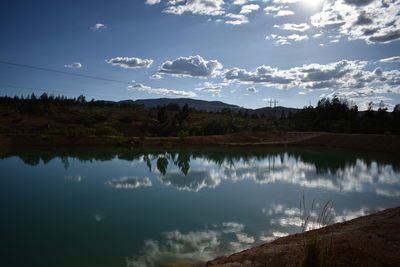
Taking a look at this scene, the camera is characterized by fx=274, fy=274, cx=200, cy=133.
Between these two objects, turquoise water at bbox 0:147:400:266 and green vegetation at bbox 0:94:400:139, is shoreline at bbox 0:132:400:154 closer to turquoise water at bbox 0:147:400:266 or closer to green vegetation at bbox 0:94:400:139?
green vegetation at bbox 0:94:400:139

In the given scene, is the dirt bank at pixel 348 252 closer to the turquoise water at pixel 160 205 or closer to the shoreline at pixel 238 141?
the turquoise water at pixel 160 205

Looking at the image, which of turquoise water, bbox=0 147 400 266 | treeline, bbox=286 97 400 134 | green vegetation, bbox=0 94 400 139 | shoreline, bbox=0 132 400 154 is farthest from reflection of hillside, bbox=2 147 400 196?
treeline, bbox=286 97 400 134

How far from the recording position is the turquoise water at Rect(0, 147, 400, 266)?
6.90 m

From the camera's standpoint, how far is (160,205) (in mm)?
10789

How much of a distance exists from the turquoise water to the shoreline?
11353 mm

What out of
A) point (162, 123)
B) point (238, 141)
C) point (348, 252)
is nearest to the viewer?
point (348, 252)

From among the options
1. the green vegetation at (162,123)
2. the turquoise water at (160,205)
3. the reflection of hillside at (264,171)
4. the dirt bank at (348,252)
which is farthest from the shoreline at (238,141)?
the dirt bank at (348,252)

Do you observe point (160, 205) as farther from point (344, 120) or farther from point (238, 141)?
point (344, 120)

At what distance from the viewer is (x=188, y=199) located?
11789 millimetres

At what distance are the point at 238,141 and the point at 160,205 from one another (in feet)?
92.3

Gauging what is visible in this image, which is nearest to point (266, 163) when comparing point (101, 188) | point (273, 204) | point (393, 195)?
point (393, 195)

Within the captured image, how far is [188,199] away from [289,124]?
140ft

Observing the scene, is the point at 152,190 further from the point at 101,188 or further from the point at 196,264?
the point at 196,264

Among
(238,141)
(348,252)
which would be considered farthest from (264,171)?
(238,141)
